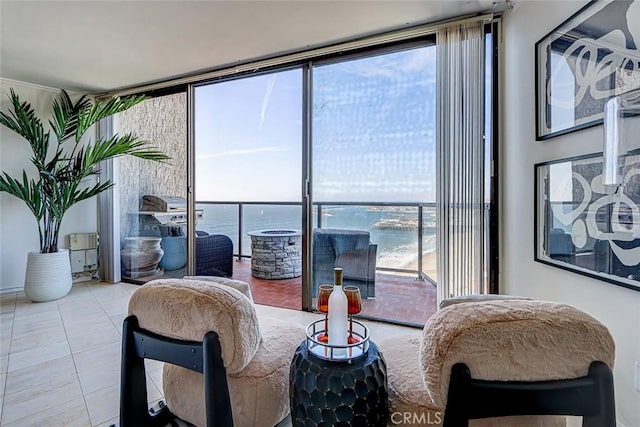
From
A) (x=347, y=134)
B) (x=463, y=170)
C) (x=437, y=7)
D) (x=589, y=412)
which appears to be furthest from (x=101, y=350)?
(x=437, y=7)

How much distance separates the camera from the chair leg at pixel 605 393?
0.89 m

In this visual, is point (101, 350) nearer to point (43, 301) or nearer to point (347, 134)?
point (43, 301)

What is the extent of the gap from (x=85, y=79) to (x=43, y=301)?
8.33ft

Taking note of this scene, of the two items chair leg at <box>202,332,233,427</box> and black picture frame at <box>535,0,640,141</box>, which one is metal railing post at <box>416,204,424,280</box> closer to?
black picture frame at <box>535,0,640,141</box>

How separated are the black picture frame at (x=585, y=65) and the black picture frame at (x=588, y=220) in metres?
Answer: 0.23

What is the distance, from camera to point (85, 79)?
3.84 metres

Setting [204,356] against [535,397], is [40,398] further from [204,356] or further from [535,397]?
[535,397]

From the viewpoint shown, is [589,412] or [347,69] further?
[347,69]

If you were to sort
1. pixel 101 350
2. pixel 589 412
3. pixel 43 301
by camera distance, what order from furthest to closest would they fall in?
1. pixel 43 301
2. pixel 101 350
3. pixel 589 412

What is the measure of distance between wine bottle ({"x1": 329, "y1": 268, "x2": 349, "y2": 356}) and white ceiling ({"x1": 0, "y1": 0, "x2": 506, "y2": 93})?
2.01m

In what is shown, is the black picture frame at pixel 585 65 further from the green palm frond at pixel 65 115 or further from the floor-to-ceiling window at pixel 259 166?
the green palm frond at pixel 65 115

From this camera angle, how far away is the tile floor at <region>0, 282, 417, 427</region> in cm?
175

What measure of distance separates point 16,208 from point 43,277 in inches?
42.0

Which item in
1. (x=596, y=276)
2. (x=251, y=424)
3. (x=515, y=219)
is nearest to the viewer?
(x=251, y=424)
